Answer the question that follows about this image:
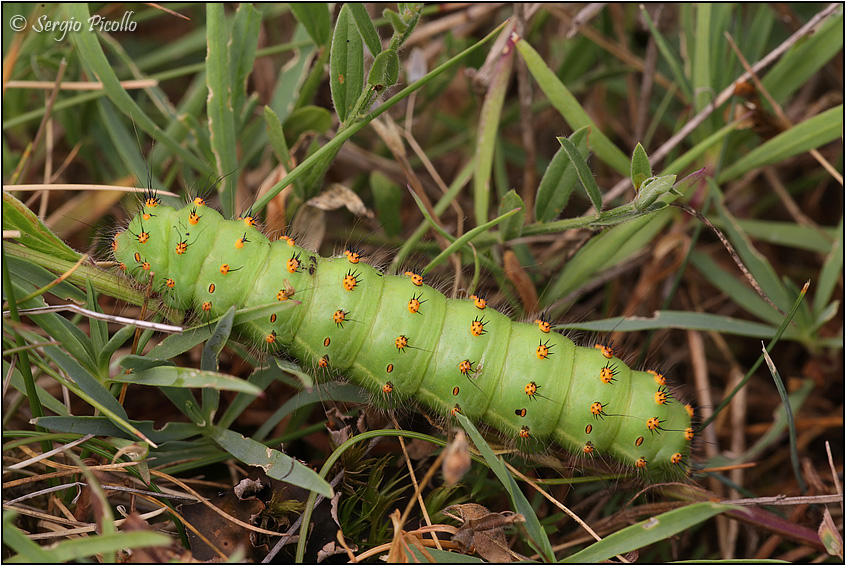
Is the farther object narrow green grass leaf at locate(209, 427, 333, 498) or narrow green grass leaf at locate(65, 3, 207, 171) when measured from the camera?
narrow green grass leaf at locate(65, 3, 207, 171)

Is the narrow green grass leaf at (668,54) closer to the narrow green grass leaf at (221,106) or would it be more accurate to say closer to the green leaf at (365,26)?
the green leaf at (365,26)

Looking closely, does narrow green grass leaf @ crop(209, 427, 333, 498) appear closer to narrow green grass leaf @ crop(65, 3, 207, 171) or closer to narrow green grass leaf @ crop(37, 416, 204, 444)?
narrow green grass leaf @ crop(37, 416, 204, 444)

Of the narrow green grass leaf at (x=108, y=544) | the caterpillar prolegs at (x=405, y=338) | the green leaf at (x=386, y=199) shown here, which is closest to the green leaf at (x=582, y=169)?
the caterpillar prolegs at (x=405, y=338)

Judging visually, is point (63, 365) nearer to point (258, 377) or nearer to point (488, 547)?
point (258, 377)

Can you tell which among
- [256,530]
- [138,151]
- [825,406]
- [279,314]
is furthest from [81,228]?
[825,406]

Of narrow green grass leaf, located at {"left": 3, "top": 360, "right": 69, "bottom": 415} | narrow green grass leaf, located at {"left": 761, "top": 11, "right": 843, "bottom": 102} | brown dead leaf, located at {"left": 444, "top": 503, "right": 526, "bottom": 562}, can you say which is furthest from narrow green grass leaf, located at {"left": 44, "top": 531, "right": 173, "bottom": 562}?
narrow green grass leaf, located at {"left": 761, "top": 11, "right": 843, "bottom": 102}
